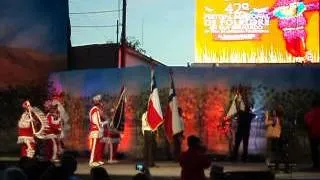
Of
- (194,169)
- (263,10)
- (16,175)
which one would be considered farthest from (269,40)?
(16,175)

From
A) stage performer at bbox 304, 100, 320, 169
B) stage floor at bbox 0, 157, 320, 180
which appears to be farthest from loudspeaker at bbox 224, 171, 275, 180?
stage performer at bbox 304, 100, 320, 169

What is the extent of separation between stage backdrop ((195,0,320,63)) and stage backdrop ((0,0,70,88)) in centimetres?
845

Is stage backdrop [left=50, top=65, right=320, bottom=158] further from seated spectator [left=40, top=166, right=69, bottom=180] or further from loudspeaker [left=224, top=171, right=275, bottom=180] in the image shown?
seated spectator [left=40, top=166, right=69, bottom=180]

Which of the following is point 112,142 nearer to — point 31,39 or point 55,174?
point 31,39

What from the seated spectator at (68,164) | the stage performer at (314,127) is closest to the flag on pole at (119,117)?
the stage performer at (314,127)

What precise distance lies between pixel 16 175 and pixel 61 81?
15.9 meters

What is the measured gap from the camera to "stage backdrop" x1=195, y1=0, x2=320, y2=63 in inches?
1234

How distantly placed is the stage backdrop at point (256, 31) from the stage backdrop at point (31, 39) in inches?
333

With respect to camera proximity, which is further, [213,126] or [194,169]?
[213,126]

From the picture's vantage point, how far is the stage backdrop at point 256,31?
3134 cm

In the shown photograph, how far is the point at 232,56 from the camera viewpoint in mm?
32469

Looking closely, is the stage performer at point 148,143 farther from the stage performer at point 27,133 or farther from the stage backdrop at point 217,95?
the stage performer at point 27,133

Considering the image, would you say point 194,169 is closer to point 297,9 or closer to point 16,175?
point 16,175

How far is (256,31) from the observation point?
32.0 metres
